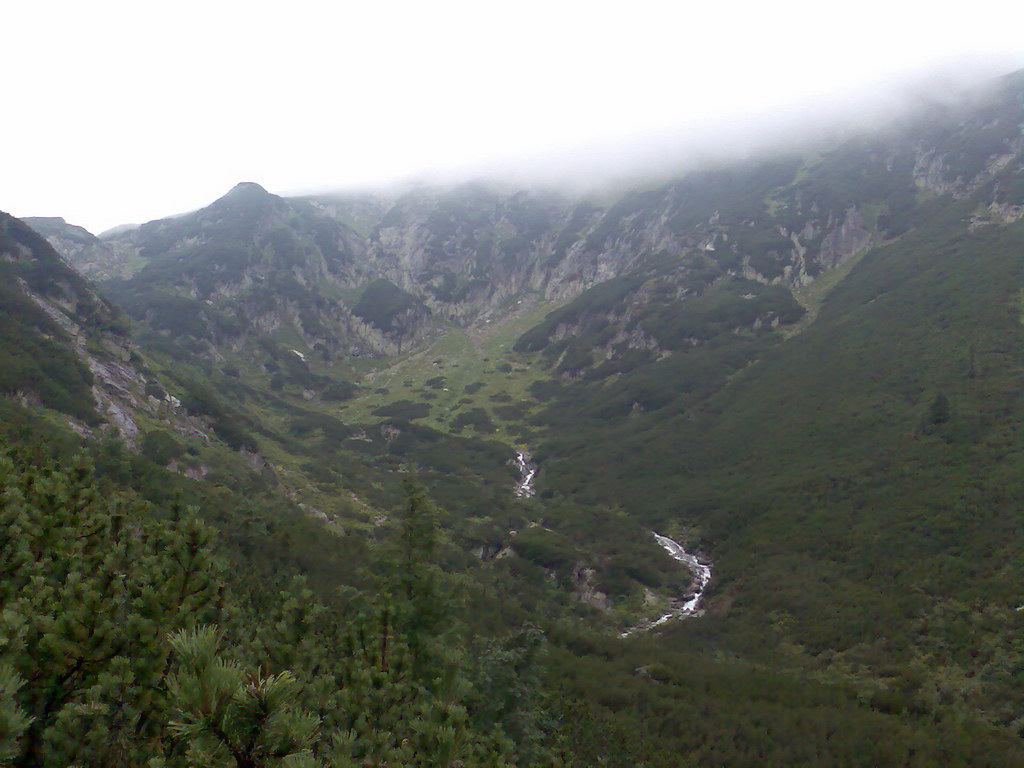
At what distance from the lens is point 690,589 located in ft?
211

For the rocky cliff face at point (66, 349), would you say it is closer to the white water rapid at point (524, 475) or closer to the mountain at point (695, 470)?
the mountain at point (695, 470)

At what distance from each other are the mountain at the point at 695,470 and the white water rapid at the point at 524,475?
489 mm

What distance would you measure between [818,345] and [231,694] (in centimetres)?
11438

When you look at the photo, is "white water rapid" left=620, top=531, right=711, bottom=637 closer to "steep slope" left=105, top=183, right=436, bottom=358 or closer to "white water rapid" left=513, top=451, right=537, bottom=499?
"white water rapid" left=513, top=451, right=537, bottom=499

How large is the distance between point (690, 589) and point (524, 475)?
44.1 metres

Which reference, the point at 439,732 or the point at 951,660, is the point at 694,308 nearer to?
the point at 951,660

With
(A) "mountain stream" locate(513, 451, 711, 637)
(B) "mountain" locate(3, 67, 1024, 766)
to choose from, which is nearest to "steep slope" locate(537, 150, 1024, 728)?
(B) "mountain" locate(3, 67, 1024, 766)

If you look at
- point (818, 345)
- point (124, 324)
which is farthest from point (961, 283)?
point (124, 324)

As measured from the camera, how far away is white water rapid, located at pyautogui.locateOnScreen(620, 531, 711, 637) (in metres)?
59.1

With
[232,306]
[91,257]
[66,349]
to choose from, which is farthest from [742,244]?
[91,257]

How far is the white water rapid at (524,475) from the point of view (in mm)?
96000

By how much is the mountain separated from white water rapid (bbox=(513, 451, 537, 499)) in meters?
0.49

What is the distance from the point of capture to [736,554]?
217 ft

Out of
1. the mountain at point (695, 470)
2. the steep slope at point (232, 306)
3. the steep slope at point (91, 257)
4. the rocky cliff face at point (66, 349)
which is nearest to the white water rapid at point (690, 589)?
the mountain at point (695, 470)
